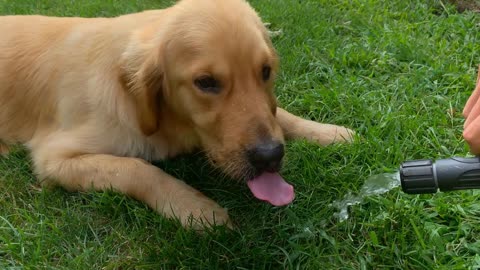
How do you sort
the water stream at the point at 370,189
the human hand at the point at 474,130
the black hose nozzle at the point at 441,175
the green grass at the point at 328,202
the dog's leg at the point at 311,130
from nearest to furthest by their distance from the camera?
the human hand at the point at 474,130, the black hose nozzle at the point at 441,175, the green grass at the point at 328,202, the water stream at the point at 370,189, the dog's leg at the point at 311,130

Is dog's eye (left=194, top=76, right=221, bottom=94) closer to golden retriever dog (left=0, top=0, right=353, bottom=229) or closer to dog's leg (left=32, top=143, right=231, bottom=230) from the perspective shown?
golden retriever dog (left=0, top=0, right=353, bottom=229)

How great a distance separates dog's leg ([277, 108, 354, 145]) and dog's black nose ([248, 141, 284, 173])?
2.80 feet

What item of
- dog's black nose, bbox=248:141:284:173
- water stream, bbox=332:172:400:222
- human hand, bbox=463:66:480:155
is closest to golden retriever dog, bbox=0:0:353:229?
dog's black nose, bbox=248:141:284:173

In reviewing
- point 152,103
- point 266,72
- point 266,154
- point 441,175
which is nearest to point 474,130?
point 441,175

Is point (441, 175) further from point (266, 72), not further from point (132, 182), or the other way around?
point (132, 182)

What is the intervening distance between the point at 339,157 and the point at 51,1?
4.53 m

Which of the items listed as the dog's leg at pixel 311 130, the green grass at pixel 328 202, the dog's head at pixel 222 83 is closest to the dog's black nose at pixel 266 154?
the dog's head at pixel 222 83

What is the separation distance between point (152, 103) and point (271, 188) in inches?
31.0

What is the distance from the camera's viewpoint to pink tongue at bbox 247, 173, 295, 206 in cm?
261

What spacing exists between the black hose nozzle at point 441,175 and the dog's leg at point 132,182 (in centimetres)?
103

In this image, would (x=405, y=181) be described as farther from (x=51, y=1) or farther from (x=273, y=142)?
(x=51, y=1)

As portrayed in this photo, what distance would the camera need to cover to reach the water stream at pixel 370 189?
2.71 meters

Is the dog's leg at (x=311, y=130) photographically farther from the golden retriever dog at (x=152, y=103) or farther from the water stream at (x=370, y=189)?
the water stream at (x=370, y=189)

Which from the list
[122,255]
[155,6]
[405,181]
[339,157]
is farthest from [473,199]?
[155,6]
